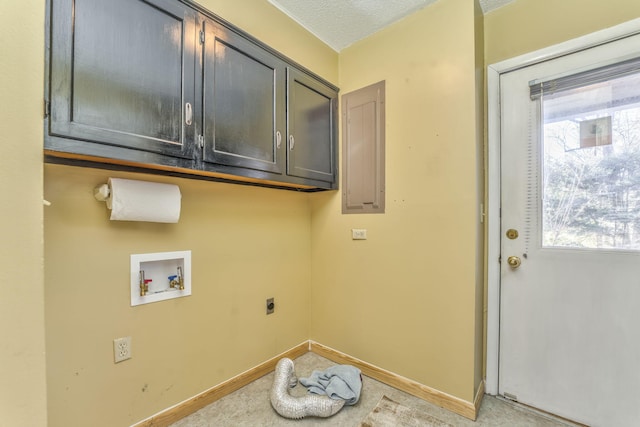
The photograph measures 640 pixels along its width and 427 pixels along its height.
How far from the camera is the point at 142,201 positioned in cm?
133

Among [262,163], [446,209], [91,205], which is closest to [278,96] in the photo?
[262,163]

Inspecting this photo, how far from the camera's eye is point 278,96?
1776mm

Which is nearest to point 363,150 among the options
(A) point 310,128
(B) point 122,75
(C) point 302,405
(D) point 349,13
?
(A) point 310,128

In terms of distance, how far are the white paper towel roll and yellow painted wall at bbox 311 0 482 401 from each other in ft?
4.09

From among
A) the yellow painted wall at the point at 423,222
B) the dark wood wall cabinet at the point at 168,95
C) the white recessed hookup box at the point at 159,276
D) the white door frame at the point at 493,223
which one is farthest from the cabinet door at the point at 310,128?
the white door frame at the point at 493,223

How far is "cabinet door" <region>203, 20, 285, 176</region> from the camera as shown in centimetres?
144

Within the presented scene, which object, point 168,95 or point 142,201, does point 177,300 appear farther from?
point 168,95

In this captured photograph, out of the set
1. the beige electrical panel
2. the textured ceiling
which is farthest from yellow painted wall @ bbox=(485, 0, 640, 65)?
the beige electrical panel

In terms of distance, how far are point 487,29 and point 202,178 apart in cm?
215

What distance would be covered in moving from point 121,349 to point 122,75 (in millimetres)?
1288

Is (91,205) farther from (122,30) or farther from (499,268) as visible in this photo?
(499,268)

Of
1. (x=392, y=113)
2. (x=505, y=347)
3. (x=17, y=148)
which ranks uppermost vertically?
(x=392, y=113)

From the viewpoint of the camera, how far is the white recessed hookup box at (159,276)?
1429 millimetres

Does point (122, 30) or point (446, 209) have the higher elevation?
point (122, 30)
